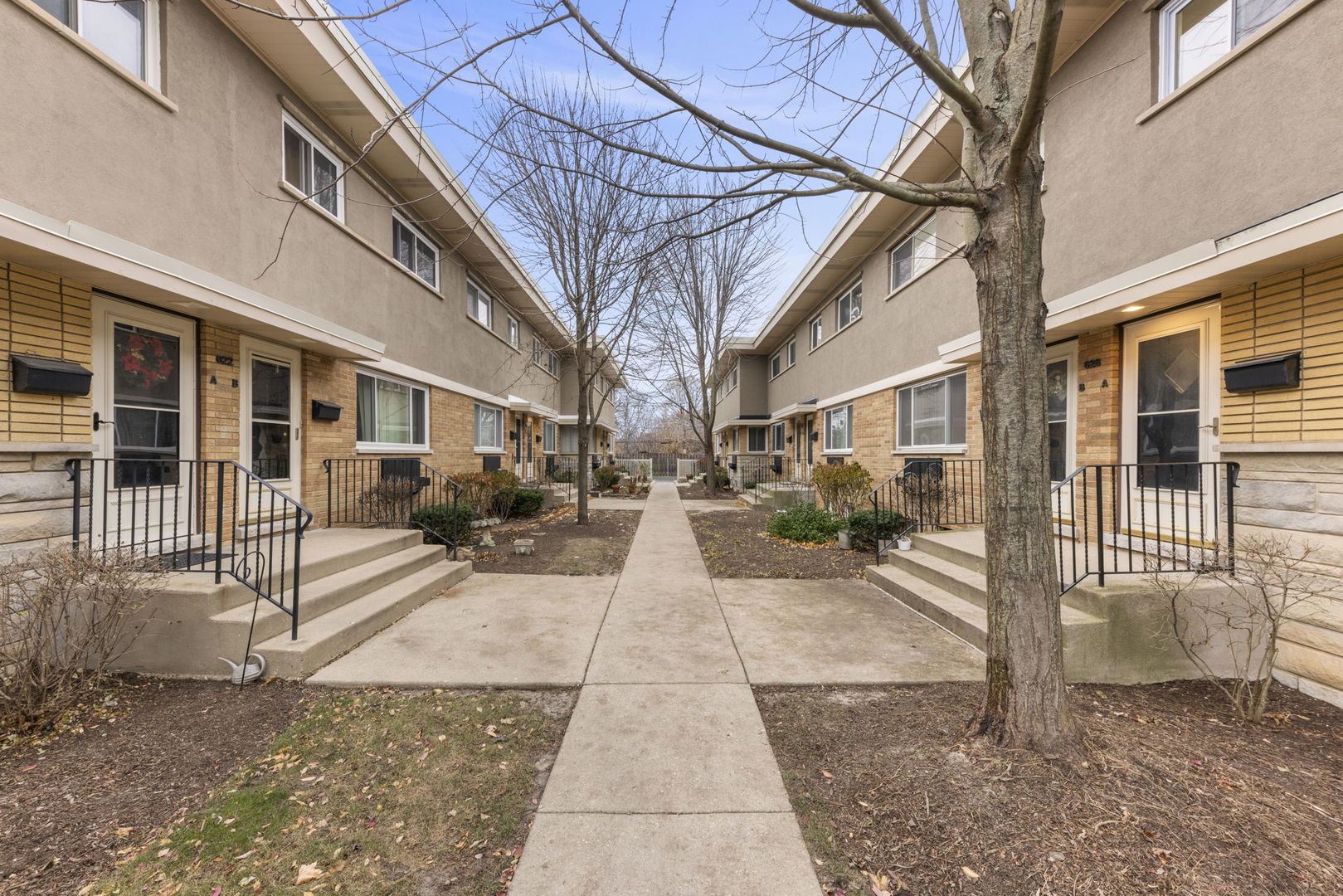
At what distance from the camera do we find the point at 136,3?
4.36 meters

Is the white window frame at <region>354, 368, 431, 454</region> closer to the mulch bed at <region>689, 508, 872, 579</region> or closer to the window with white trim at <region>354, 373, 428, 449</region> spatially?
the window with white trim at <region>354, 373, 428, 449</region>

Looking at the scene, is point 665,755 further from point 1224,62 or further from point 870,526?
point 1224,62

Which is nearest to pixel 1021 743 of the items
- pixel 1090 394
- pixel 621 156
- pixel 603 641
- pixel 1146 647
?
pixel 1146 647

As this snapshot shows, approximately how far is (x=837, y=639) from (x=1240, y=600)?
2.81 meters

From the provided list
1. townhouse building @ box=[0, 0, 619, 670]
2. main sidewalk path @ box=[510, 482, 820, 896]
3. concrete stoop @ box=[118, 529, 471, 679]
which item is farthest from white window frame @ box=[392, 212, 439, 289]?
main sidewalk path @ box=[510, 482, 820, 896]

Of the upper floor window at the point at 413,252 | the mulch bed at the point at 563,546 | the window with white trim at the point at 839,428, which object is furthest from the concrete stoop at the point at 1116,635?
the upper floor window at the point at 413,252

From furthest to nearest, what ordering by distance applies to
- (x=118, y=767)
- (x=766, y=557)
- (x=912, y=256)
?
(x=912, y=256), (x=766, y=557), (x=118, y=767)

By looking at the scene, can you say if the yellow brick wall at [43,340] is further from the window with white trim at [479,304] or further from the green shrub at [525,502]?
the window with white trim at [479,304]

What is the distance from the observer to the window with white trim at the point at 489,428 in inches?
488

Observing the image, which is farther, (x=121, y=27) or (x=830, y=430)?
(x=830, y=430)

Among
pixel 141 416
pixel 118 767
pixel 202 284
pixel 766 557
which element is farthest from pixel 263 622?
pixel 766 557

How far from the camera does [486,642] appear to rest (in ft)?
14.0

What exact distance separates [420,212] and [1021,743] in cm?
1075

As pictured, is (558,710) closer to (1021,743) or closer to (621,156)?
(1021,743)
